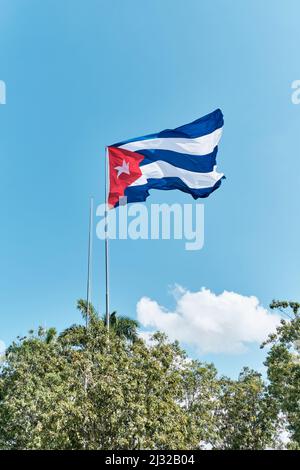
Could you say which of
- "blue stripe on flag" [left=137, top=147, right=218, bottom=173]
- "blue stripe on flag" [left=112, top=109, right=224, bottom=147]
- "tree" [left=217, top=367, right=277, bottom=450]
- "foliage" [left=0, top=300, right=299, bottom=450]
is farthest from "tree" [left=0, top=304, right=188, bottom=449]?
"blue stripe on flag" [left=112, top=109, right=224, bottom=147]

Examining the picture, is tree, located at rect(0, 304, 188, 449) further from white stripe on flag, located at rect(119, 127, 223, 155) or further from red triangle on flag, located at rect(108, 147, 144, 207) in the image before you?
white stripe on flag, located at rect(119, 127, 223, 155)

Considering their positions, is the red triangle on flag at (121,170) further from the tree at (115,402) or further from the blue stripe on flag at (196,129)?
the tree at (115,402)

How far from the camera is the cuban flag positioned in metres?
17.0

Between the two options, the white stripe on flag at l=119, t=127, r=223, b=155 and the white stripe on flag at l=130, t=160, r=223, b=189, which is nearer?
the white stripe on flag at l=130, t=160, r=223, b=189

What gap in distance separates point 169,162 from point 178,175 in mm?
672

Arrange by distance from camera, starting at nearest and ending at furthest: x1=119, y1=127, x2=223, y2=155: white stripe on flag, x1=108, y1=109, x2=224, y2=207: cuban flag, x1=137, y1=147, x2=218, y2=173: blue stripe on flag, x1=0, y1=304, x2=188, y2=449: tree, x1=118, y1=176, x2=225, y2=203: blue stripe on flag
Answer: x1=0, y1=304, x2=188, y2=449: tree < x1=118, y1=176, x2=225, y2=203: blue stripe on flag < x1=108, y1=109, x2=224, y2=207: cuban flag < x1=137, y1=147, x2=218, y2=173: blue stripe on flag < x1=119, y1=127, x2=223, y2=155: white stripe on flag

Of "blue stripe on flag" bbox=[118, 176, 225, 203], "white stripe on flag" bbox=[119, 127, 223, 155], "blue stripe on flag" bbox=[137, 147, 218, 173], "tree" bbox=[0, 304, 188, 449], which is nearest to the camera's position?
"tree" bbox=[0, 304, 188, 449]

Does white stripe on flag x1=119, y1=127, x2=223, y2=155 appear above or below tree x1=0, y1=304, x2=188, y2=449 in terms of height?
above

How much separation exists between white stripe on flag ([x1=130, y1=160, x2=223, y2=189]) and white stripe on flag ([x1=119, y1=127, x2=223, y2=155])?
0.69 m

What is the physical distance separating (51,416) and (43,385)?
253 inches

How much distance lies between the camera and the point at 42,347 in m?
21.6

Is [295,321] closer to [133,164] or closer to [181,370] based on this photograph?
[181,370]

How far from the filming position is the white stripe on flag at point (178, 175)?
55.9 ft
